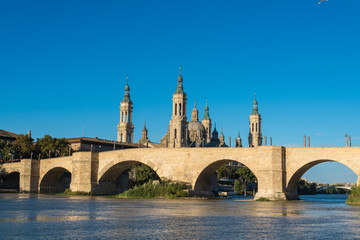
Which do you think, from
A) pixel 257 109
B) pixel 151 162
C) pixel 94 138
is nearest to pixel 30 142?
pixel 94 138

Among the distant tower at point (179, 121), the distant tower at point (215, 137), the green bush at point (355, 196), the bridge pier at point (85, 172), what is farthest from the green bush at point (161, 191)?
the distant tower at point (215, 137)

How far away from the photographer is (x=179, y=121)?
132125mm

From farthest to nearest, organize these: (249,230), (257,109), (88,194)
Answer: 1. (257,109)
2. (88,194)
3. (249,230)

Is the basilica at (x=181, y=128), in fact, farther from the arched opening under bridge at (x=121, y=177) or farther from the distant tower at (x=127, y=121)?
the arched opening under bridge at (x=121, y=177)

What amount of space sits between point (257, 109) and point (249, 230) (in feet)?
479

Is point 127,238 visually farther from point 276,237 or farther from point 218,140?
point 218,140

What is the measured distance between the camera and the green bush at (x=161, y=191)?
50125mm

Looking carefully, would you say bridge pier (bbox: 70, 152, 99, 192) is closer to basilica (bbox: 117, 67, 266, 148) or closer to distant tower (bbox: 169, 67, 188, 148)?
basilica (bbox: 117, 67, 266, 148)

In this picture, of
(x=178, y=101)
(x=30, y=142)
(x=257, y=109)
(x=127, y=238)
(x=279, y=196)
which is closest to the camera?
(x=127, y=238)

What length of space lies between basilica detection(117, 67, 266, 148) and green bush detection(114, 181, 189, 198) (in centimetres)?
6240

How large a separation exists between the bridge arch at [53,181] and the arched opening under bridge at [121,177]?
9.34m

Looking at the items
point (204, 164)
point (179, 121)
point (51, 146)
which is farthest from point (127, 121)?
point (204, 164)

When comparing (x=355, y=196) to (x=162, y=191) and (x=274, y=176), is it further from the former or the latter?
(x=162, y=191)

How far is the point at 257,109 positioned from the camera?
524ft
